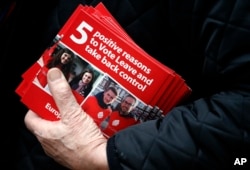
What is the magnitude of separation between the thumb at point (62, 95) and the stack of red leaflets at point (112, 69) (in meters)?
0.02

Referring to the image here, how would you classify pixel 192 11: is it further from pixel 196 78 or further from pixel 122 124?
pixel 122 124

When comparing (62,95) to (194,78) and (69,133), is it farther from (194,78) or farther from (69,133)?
(194,78)

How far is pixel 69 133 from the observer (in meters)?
1.09

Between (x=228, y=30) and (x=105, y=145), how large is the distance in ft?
1.51

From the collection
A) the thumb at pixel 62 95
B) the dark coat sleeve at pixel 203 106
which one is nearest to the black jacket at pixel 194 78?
the dark coat sleeve at pixel 203 106

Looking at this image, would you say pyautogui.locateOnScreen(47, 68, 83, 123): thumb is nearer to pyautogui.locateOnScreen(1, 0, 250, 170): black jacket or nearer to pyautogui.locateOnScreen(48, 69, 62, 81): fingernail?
pyautogui.locateOnScreen(48, 69, 62, 81): fingernail

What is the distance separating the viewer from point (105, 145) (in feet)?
3.53

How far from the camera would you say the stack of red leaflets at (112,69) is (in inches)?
39.1

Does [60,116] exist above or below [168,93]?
below

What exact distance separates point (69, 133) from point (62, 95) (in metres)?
0.13

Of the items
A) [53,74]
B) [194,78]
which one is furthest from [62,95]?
[194,78]

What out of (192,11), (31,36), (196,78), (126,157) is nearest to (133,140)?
(126,157)

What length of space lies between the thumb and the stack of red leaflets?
0.06ft

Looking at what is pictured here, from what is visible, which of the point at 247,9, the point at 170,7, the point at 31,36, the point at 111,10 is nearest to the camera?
the point at 247,9
